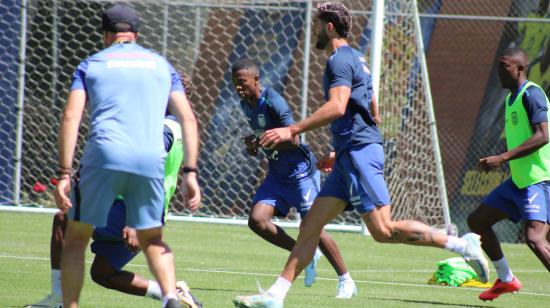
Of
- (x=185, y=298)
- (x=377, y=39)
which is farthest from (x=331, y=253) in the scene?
(x=377, y=39)

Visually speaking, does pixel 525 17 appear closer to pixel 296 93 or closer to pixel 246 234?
pixel 296 93

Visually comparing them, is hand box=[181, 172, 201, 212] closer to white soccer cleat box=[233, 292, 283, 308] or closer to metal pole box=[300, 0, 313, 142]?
white soccer cleat box=[233, 292, 283, 308]

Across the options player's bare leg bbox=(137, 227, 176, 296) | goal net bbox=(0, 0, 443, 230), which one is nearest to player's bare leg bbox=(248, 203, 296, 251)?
player's bare leg bbox=(137, 227, 176, 296)

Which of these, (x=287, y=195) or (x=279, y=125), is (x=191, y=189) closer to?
(x=279, y=125)

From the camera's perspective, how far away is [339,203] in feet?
26.3

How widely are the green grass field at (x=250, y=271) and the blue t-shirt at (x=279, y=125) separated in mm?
979

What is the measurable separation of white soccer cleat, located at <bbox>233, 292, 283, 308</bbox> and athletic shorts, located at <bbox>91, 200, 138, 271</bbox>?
0.75 meters

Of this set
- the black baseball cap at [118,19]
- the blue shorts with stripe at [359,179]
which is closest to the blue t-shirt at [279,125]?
the blue shorts with stripe at [359,179]

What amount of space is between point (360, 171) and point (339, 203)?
0.28 meters

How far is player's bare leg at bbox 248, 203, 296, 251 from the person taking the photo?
9734mm

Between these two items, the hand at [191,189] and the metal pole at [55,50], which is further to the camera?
the metal pole at [55,50]

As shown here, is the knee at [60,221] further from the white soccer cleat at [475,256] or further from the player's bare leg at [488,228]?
the player's bare leg at [488,228]

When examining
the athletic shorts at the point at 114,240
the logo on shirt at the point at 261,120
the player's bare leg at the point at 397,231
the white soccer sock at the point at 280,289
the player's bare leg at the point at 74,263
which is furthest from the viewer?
the logo on shirt at the point at 261,120

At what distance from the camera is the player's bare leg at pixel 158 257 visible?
6.18 m
